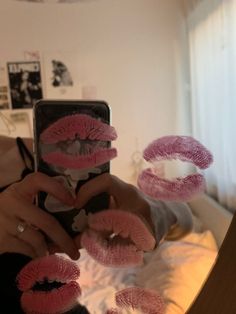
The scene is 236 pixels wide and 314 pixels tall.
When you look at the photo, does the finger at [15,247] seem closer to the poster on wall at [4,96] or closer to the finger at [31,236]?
the finger at [31,236]

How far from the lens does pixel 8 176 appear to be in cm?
26

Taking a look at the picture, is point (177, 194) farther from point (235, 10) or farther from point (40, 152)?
point (235, 10)

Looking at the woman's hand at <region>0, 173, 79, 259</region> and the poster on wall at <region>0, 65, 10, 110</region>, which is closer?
the woman's hand at <region>0, 173, 79, 259</region>

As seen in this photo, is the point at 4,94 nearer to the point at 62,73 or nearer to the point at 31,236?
the point at 62,73

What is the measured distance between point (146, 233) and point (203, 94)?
26cm

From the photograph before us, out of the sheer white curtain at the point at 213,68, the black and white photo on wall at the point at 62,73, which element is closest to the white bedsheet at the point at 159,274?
the sheer white curtain at the point at 213,68

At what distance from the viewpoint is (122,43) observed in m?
0.48

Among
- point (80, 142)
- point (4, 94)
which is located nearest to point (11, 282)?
point (80, 142)

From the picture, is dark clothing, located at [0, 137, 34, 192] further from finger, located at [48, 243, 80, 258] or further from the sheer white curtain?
the sheer white curtain

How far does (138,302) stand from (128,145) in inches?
4.1

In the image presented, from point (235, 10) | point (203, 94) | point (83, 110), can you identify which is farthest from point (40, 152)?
point (235, 10)

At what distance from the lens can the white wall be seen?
42 cm

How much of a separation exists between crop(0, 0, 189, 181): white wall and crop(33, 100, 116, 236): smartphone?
195 millimetres

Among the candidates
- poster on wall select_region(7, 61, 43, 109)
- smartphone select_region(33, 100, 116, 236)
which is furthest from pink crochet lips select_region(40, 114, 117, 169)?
poster on wall select_region(7, 61, 43, 109)
